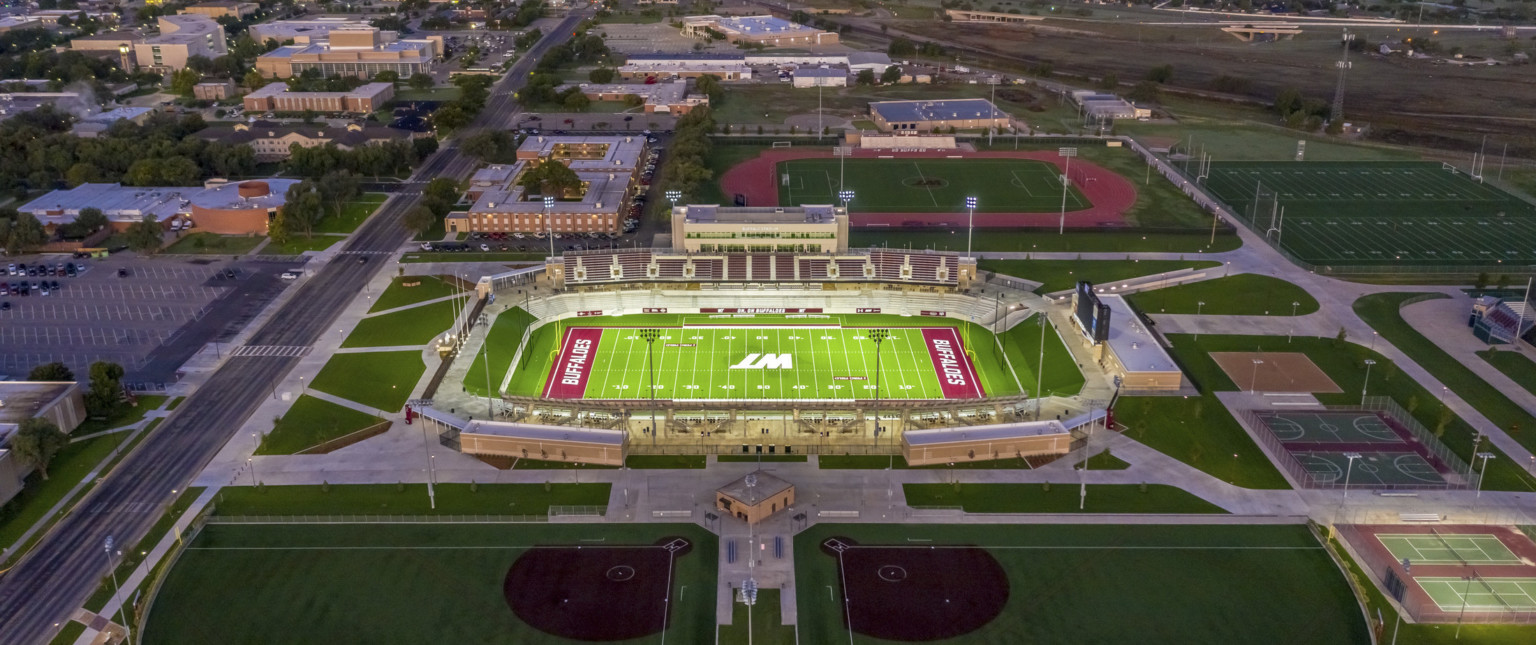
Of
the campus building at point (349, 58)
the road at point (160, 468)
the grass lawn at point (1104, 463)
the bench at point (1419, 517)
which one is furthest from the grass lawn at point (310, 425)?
the campus building at point (349, 58)

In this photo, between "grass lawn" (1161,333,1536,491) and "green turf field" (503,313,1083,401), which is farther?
"green turf field" (503,313,1083,401)

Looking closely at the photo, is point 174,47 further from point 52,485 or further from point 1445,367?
point 1445,367

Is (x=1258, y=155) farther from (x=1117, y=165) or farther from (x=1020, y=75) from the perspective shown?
(x=1020, y=75)

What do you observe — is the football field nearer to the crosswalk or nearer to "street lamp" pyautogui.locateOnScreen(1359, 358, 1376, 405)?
the crosswalk

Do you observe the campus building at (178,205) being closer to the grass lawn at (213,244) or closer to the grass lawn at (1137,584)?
the grass lawn at (213,244)

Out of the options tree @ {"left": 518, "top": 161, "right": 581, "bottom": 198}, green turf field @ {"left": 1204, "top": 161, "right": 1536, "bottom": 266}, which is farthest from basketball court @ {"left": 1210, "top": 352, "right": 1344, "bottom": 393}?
tree @ {"left": 518, "top": 161, "right": 581, "bottom": 198}

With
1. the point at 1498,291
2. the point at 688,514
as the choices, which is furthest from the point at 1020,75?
the point at 688,514
